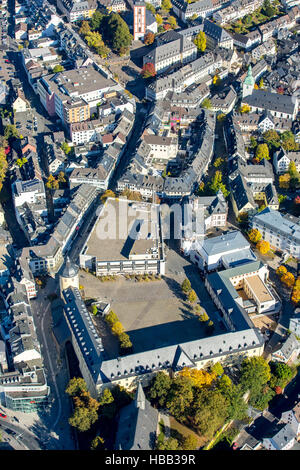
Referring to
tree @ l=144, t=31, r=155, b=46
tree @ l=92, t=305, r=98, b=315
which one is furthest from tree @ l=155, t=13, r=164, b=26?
tree @ l=92, t=305, r=98, b=315

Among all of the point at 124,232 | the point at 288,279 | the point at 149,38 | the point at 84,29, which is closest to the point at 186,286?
the point at 124,232

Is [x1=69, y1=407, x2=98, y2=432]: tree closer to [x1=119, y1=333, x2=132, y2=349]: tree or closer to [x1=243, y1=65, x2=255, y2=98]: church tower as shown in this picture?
[x1=119, y1=333, x2=132, y2=349]: tree

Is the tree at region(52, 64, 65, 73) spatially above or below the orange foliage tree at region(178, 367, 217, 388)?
above

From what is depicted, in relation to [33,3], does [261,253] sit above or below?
below

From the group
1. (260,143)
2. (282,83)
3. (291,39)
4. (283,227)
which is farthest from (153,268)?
(291,39)

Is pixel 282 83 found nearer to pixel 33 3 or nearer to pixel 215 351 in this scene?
pixel 33 3
